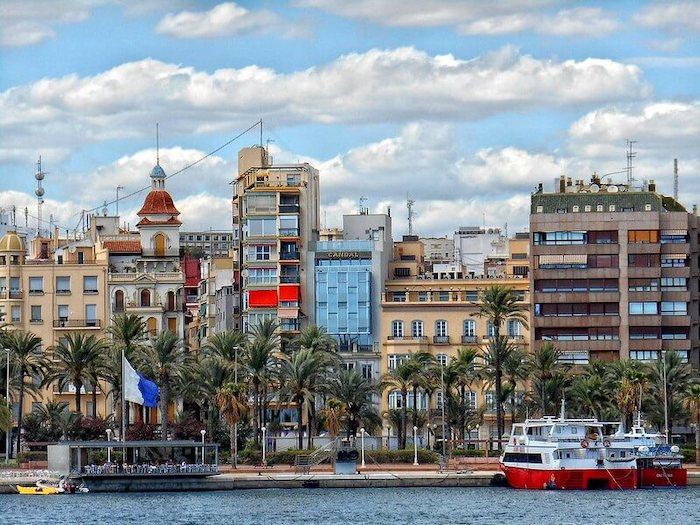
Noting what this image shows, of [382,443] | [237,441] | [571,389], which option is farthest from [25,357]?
[571,389]

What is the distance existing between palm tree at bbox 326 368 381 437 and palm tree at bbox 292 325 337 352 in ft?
9.35

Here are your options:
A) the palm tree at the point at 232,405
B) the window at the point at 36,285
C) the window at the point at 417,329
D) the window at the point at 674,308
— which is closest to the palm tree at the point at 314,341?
the palm tree at the point at 232,405

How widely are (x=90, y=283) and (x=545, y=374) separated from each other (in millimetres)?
50137

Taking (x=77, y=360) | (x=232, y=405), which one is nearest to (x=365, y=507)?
(x=232, y=405)

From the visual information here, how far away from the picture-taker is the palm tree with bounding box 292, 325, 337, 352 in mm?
172125

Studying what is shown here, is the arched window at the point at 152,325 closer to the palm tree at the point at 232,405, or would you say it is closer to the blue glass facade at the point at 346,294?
the blue glass facade at the point at 346,294

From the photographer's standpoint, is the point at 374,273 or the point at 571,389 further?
the point at 374,273

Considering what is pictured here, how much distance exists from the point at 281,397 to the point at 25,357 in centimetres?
2204

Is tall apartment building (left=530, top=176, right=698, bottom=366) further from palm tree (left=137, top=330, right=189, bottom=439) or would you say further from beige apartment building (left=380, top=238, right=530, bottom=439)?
palm tree (left=137, top=330, right=189, bottom=439)

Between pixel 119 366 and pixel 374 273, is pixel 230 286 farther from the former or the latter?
pixel 119 366

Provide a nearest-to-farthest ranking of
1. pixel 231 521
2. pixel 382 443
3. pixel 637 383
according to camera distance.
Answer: pixel 231 521
pixel 637 383
pixel 382 443

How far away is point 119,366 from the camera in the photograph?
6565 inches

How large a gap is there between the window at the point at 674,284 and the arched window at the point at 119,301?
52603mm

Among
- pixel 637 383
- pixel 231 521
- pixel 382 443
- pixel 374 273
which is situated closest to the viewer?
pixel 231 521
